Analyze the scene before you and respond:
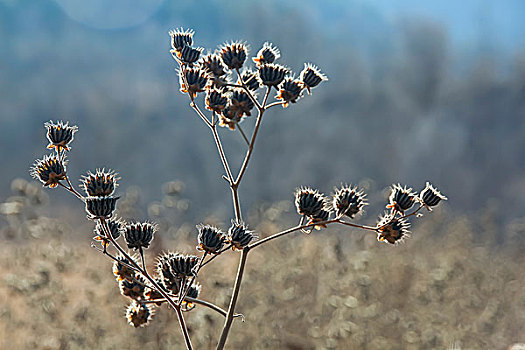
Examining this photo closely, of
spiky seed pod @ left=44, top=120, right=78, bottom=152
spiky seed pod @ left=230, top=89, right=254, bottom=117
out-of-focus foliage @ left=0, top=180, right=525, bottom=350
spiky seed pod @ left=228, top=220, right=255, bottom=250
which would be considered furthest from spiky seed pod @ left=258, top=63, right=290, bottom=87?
out-of-focus foliage @ left=0, top=180, right=525, bottom=350

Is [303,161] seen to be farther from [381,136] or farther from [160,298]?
[160,298]

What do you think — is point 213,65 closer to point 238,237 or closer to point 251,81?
point 251,81

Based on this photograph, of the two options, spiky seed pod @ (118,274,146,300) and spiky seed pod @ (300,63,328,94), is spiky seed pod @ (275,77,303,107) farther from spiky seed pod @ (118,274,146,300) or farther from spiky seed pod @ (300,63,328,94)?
spiky seed pod @ (118,274,146,300)

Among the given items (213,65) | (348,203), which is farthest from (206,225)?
(213,65)

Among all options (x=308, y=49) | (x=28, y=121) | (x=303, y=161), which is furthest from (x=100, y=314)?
(x=28, y=121)

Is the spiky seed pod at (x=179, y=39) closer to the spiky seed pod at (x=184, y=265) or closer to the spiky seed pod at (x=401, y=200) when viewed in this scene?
the spiky seed pod at (x=184, y=265)

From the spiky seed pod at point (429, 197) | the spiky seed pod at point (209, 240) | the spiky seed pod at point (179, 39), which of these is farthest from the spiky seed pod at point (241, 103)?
the spiky seed pod at point (429, 197)

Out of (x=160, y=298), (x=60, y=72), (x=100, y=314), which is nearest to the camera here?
(x=160, y=298)
